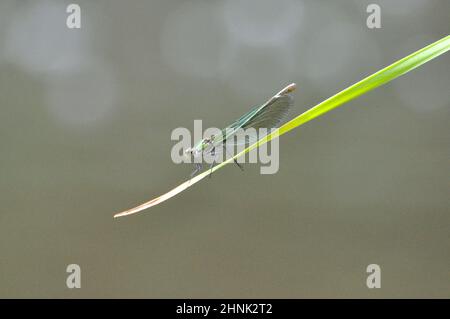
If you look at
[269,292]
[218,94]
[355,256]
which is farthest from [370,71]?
[269,292]

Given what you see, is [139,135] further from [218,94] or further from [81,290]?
[81,290]

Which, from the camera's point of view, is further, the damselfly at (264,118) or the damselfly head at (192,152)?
the damselfly head at (192,152)

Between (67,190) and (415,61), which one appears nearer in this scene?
(415,61)

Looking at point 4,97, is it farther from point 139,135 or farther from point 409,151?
point 409,151

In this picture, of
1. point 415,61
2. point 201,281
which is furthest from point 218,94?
point 415,61

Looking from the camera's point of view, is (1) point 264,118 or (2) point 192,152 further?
(2) point 192,152

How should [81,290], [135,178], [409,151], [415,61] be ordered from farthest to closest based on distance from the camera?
[409,151] → [135,178] → [81,290] → [415,61]

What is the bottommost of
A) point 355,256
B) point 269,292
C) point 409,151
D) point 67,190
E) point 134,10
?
point 269,292

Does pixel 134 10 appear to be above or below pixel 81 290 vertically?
above

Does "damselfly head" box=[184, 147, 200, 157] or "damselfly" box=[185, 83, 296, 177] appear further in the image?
"damselfly head" box=[184, 147, 200, 157]

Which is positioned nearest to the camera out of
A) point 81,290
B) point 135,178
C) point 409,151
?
point 81,290
